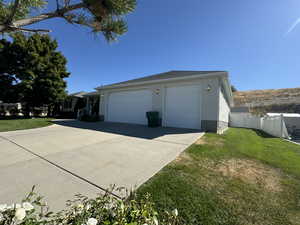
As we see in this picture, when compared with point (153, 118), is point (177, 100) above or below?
above

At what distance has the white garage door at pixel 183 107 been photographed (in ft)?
25.5

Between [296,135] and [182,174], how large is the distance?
13766 millimetres

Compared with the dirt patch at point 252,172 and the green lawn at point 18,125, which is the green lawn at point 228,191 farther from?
the green lawn at point 18,125

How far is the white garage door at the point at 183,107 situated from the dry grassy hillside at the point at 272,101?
53.0 feet

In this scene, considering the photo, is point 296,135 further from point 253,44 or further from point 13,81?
point 13,81

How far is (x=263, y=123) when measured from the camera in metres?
10.6

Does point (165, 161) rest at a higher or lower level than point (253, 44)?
lower

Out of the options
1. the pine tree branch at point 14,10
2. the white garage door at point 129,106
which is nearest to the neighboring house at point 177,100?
the white garage door at point 129,106

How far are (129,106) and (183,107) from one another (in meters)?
4.39

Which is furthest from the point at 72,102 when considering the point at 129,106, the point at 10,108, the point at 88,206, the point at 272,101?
the point at 272,101

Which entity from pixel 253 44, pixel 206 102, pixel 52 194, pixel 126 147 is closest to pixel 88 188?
pixel 52 194

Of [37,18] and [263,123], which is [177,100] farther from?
[263,123]

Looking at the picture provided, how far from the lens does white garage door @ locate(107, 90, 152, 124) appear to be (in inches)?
378

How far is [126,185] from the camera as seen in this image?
228 cm
